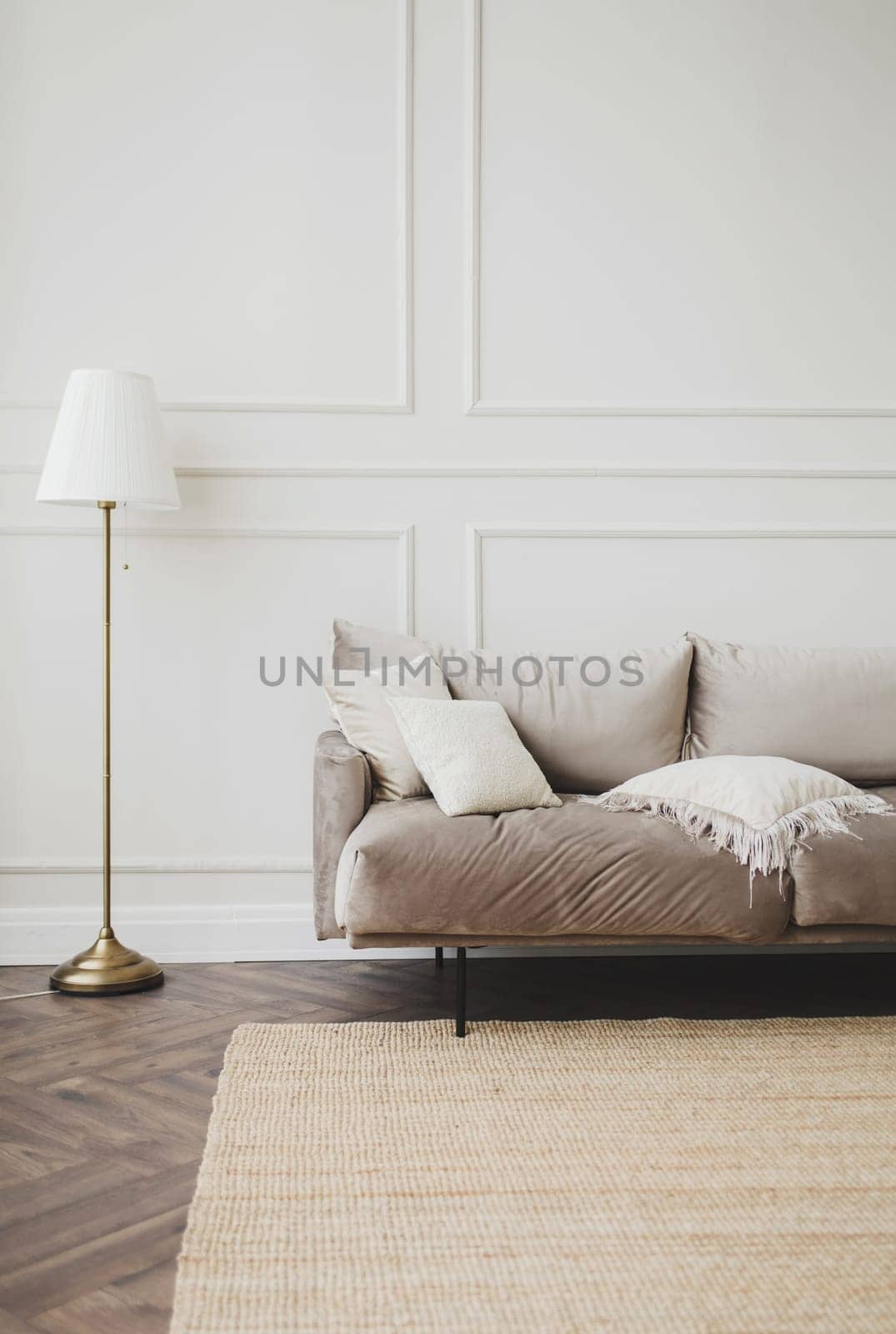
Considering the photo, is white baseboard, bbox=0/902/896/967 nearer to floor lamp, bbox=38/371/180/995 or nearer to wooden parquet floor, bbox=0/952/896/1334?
wooden parquet floor, bbox=0/952/896/1334

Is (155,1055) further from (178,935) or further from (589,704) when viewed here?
(589,704)

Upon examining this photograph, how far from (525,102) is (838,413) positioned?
49.8 inches

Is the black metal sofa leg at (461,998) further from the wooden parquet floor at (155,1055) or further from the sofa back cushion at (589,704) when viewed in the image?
the sofa back cushion at (589,704)

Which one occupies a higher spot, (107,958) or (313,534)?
(313,534)

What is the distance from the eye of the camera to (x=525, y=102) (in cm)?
338

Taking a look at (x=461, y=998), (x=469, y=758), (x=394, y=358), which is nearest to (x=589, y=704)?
(x=469, y=758)

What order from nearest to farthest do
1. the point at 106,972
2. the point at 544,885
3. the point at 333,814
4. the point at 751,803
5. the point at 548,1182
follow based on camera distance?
1. the point at 548,1182
2. the point at 544,885
3. the point at 751,803
4. the point at 333,814
5. the point at 106,972

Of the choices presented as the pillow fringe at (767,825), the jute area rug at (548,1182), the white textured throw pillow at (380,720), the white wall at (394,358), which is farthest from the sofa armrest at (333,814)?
the white wall at (394,358)

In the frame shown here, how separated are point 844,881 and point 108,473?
1.94 m

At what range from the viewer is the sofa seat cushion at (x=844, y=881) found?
8.10 ft

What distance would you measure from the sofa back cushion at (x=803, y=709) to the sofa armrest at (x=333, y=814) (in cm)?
97

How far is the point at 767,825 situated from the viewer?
98.3 inches

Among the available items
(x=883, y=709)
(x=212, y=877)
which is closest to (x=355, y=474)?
(x=212, y=877)

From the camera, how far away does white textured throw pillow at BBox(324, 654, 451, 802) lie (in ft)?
9.31
